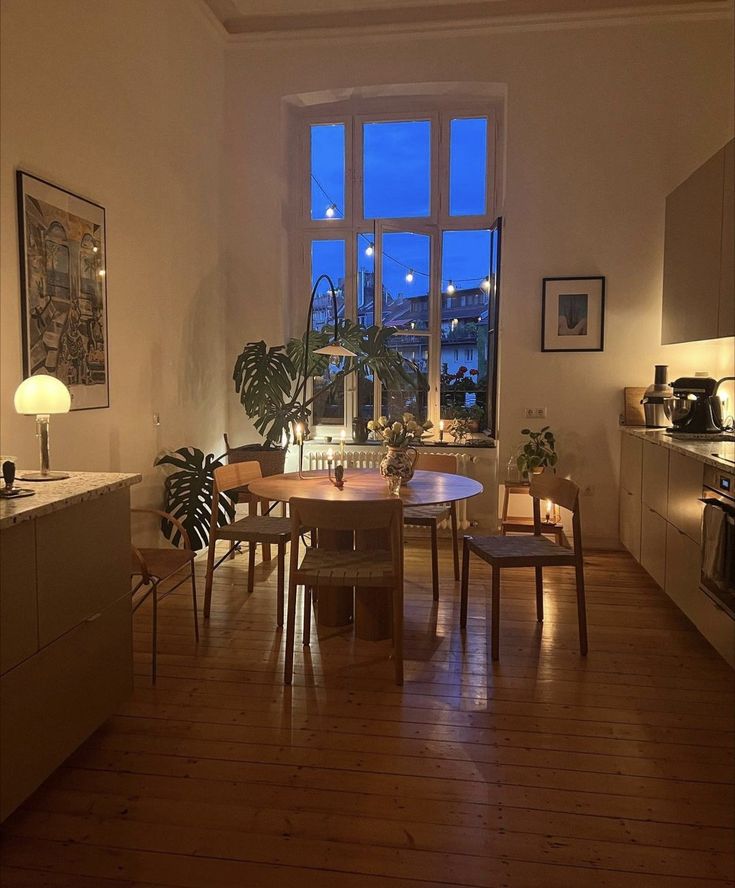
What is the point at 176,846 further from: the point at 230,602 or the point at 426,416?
the point at 426,416

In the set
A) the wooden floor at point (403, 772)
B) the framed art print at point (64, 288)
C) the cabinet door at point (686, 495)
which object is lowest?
the wooden floor at point (403, 772)

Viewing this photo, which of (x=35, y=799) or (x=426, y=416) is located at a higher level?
(x=426, y=416)

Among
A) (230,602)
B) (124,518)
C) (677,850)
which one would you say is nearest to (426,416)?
(230,602)

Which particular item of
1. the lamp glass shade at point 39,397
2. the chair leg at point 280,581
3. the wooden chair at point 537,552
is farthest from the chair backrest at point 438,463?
the lamp glass shade at point 39,397

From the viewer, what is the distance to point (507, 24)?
16.3ft

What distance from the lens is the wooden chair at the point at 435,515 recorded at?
3.97m

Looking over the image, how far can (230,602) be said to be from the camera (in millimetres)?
3920

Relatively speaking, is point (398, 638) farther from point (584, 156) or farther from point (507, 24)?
point (507, 24)

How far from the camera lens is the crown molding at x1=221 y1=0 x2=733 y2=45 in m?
4.77

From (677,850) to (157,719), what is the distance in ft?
5.95

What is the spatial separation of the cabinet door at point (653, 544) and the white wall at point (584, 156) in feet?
2.86

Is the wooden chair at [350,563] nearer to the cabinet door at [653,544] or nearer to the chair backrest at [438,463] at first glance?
the chair backrest at [438,463]

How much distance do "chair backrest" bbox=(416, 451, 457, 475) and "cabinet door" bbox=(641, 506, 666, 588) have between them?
123 centimetres

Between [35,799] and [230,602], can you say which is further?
[230,602]
